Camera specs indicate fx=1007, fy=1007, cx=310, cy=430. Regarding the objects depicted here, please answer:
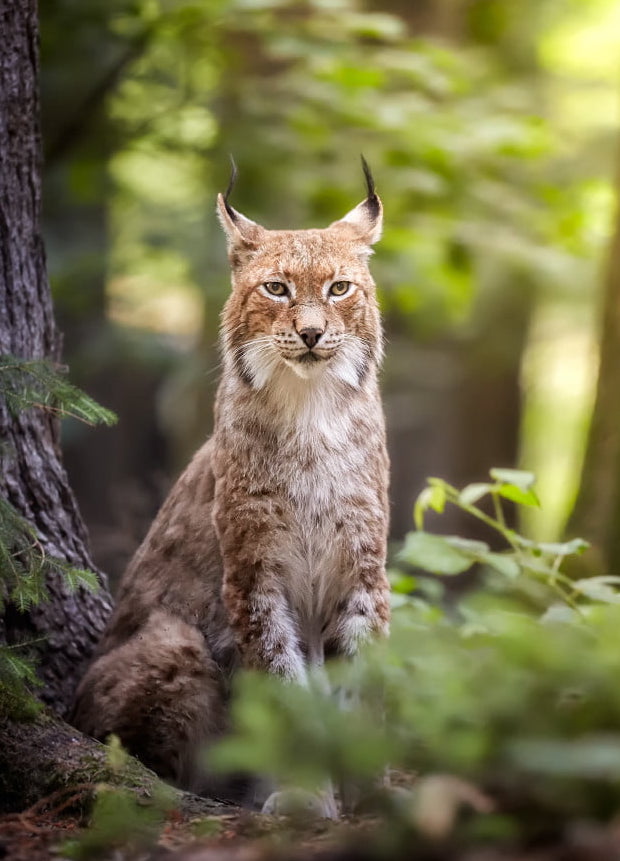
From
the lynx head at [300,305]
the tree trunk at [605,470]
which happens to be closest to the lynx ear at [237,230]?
the lynx head at [300,305]

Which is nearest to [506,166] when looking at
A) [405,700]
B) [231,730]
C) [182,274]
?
[182,274]

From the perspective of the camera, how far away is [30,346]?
3.95 m

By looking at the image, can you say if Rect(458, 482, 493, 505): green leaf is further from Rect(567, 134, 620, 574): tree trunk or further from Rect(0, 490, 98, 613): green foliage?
Rect(0, 490, 98, 613): green foliage

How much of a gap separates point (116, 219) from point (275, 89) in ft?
11.2

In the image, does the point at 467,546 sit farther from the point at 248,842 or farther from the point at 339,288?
the point at 248,842

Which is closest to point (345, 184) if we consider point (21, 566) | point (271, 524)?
point (271, 524)

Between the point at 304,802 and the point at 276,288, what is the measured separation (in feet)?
5.97

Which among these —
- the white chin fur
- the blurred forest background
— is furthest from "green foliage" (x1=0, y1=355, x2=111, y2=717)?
the blurred forest background

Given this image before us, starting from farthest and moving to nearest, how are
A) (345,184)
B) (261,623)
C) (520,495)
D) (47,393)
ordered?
1. (345,184)
2. (520,495)
3. (261,623)
4. (47,393)

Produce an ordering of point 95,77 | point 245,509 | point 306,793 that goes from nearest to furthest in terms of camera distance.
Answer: point 306,793 → point 245,509 → point 95,77

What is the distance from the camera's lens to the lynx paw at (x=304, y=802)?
129 inches

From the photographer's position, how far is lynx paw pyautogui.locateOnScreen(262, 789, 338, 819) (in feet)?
10.7

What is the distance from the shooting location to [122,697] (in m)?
3.63

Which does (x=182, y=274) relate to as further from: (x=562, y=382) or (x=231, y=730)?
(x=562, y=382)
